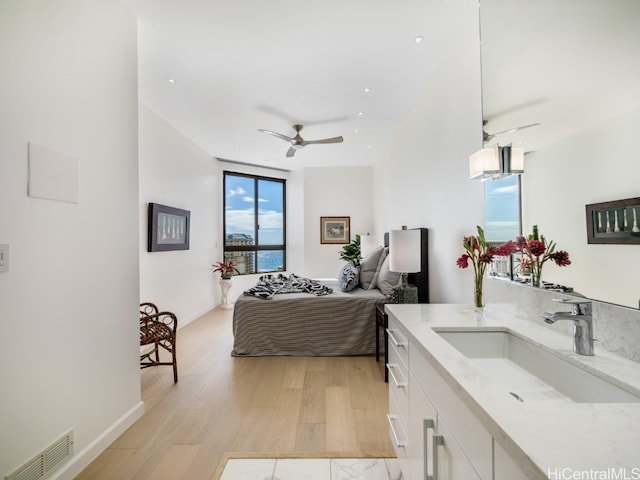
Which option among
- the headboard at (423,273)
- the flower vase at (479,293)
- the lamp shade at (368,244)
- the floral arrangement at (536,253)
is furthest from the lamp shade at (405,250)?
the lamp shade at (368,244)

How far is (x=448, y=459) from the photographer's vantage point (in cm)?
94

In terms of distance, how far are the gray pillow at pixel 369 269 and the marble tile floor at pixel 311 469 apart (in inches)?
90.1

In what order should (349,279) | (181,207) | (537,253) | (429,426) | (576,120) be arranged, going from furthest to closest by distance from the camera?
(181,207), (349,279), (537,253), (576,120), (429,426)

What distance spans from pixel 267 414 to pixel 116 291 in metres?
1.37

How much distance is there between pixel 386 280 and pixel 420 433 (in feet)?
8.16

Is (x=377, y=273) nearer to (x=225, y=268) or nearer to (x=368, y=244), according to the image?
(x=368, y=244)

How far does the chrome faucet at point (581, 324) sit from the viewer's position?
3.49 feet

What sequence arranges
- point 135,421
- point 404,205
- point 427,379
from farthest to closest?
point 404,205
point 135,421
point 427,379

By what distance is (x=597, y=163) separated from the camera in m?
1.09

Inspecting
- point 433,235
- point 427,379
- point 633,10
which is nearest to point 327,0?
point 633,10

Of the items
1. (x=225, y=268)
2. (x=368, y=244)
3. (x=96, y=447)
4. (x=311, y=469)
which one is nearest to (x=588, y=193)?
(x=311, y=469)

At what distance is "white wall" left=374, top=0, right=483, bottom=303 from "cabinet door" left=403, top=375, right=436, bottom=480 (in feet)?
4.17

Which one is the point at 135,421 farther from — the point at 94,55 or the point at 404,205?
the point at 404,205

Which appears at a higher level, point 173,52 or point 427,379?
point 173,52
